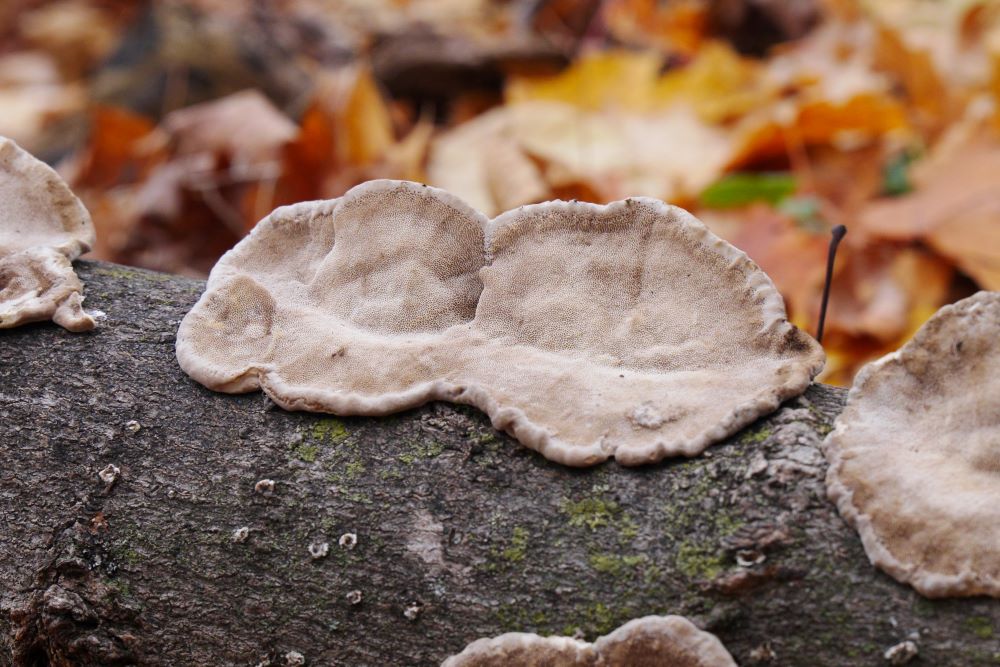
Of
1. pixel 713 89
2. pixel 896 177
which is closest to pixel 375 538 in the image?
pixel 896 177

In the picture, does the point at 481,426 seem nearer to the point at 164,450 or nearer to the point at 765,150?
the point at 164,450

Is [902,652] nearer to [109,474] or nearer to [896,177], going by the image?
[109,474]

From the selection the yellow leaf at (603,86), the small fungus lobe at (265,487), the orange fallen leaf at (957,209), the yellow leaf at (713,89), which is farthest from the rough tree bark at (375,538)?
the yellow leaf at (603,86)

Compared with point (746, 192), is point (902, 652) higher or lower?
higher

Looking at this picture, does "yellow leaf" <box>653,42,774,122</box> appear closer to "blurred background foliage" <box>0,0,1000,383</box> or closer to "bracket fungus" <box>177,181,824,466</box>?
"blurred background foliage" <box>0,0,1000,383</box>

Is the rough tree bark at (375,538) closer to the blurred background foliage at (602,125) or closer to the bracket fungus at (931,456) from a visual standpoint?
the bracket fungus at (931,456)

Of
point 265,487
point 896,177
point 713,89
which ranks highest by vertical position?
point 265,487
